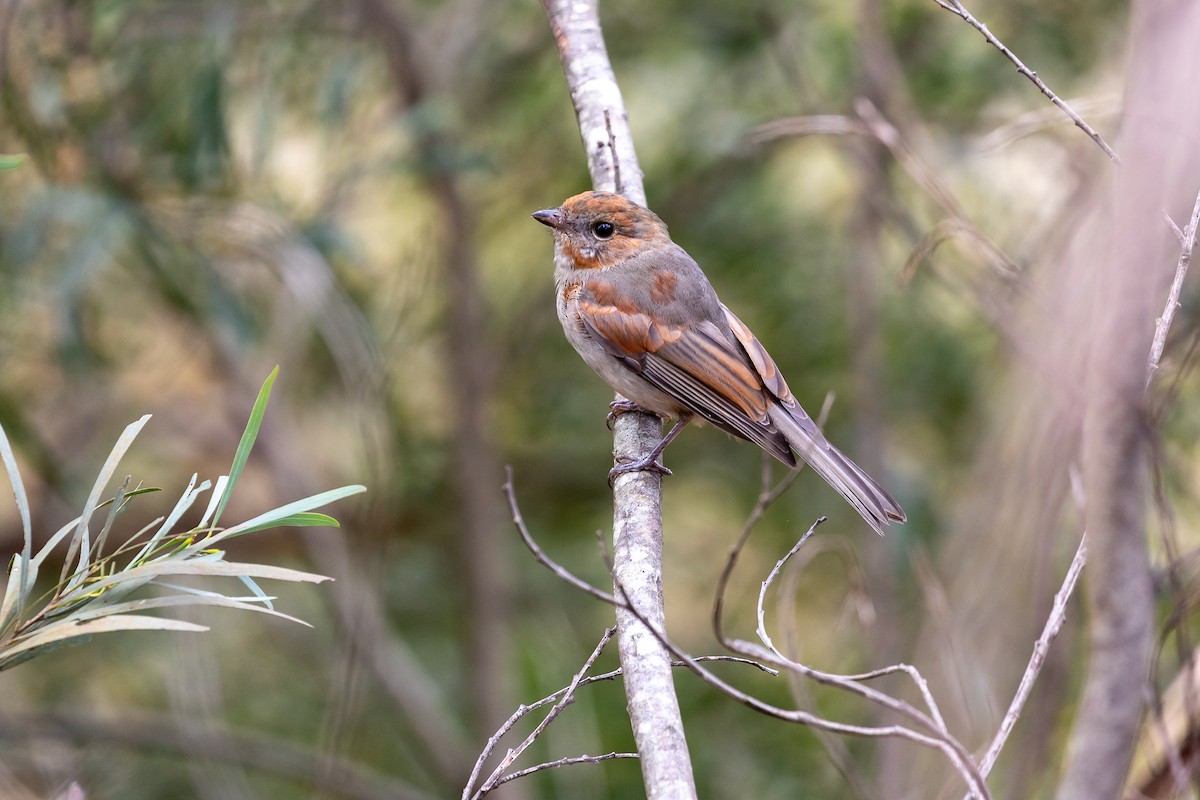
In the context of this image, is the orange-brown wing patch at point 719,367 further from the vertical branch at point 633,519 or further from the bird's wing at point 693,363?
the vertical branch at point 633,519

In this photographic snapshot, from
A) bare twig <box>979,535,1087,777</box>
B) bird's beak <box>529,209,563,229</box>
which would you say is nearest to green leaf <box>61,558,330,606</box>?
bare twig <box>979,535,1087,777</box>

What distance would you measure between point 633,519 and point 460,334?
331cm

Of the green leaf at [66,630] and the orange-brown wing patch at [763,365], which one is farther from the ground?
the orange-brown wing patch at [763,365]

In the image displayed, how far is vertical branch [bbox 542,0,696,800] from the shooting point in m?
2.15

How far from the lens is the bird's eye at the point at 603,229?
431 cm

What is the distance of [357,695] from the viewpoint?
488 centimetres

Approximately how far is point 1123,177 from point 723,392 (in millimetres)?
2431

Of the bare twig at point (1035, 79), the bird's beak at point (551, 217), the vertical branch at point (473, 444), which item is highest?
the bare twig at point (1035, 79)

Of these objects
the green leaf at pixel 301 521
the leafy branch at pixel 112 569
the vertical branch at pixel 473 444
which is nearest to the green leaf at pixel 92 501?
the leafy branch at pixel 112 569

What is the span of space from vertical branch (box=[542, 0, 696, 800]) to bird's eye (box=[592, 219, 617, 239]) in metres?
0.39

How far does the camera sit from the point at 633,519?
2.85 metres

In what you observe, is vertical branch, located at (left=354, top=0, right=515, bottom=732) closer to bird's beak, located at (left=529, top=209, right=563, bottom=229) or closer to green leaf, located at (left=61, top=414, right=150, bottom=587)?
bird's beak, located at (left=529, top=209, right=563, bottom=229)

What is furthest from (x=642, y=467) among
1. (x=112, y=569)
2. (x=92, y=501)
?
(x=92, y=501)

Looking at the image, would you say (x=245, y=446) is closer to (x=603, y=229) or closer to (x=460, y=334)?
(x=603, y=229)
